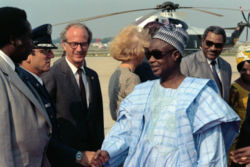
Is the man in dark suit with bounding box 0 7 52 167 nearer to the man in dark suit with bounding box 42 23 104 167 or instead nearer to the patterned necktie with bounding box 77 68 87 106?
the man in dark suit with bounding box 42 23 104 167

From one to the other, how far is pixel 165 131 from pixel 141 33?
5.96 feet

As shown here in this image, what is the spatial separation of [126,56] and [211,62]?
1015 millimetres

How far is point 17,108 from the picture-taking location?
67.4 inches

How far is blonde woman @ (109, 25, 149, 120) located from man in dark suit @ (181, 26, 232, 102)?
1.98 feet

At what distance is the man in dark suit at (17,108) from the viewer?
1.66 m

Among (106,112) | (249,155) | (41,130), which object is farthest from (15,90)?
(106,112)

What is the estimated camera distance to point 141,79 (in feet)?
12.3

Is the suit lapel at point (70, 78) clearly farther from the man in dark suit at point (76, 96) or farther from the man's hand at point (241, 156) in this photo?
the man's hand at point (241, 156)

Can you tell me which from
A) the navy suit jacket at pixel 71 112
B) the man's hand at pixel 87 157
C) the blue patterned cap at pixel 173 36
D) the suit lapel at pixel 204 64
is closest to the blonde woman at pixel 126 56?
the navy suit jacket at pixel 71 112

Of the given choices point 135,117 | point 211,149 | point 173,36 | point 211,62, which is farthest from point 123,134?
point 211,62

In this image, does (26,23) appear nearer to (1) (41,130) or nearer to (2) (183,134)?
(1) (41,130)

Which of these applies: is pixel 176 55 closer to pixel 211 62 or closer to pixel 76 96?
pixel 76 96

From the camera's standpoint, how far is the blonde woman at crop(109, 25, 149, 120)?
353 centimetres

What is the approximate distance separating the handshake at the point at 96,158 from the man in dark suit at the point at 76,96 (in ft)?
1.27
